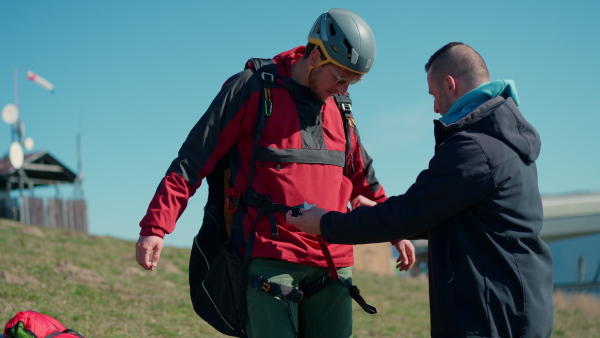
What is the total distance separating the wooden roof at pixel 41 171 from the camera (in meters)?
29.8

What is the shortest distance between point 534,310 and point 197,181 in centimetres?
169

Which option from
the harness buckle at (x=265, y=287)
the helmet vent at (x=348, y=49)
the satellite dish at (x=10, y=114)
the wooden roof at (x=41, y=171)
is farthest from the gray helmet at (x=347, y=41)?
the wooden roof at (x=41, y=171)

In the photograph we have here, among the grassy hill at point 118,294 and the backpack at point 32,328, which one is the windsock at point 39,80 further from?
the backpack at point 32,328

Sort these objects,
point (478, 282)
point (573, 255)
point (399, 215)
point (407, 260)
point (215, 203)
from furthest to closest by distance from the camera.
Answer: point (573, 255) → point (407, 260) → point (215, 203) → point (399, 215) → point (478, 282)

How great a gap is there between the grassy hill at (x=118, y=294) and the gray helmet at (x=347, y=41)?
14.4ft

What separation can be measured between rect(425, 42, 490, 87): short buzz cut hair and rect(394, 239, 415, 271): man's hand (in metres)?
1.15

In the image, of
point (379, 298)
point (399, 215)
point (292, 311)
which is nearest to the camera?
point (399, 215)

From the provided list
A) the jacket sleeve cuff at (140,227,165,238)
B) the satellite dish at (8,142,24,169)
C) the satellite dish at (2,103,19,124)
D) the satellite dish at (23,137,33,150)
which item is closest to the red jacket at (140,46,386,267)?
the jacket sleeve cuff at (140,227,165,238)

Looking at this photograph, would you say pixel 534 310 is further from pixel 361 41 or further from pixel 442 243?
pixel 361 41

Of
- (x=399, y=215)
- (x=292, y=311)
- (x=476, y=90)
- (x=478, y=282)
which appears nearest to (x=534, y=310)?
(x=478, y=282)

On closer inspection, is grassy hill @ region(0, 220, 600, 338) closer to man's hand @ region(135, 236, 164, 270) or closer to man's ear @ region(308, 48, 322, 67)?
man's hand @ region(135, 236, 164, 270)

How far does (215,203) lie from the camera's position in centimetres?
348

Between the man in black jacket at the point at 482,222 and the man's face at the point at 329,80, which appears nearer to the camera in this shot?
the man in black jacket at the point at 482,222

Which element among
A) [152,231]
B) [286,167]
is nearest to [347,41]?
[286,167]
